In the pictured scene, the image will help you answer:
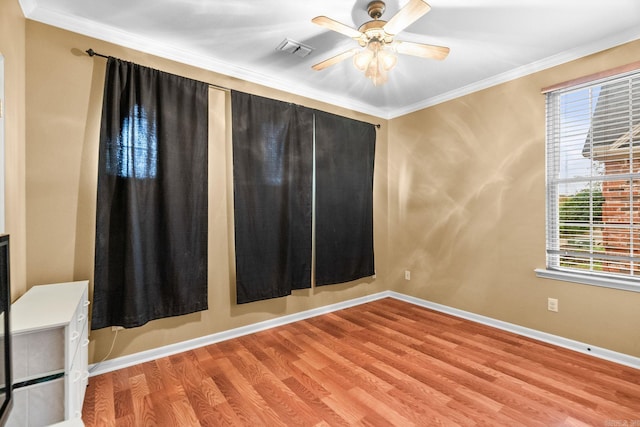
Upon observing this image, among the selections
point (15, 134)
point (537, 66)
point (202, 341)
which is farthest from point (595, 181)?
point (15, 134)

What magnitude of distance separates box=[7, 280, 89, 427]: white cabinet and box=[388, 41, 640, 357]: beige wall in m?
3.49

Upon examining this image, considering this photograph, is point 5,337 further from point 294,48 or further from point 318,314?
point 318,314

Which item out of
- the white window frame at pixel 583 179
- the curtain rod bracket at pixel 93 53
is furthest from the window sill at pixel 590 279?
the curtain rod bracket at pixel 93 53

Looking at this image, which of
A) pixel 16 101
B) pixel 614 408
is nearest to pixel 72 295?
pixel 16 101

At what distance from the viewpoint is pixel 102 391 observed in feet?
6.79

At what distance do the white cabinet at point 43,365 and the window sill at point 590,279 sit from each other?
3.59 metres

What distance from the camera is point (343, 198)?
3.76m

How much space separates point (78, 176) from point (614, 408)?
3909 mm

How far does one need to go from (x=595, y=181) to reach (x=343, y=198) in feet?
7.79

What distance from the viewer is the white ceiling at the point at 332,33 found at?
2.09 m

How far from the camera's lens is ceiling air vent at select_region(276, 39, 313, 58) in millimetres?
2533

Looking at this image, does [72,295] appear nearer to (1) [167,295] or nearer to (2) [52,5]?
(1) [167,295]

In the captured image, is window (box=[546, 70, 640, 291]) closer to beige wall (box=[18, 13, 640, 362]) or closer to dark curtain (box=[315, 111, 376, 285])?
beige wall (box=[18, 13, 640, 362])

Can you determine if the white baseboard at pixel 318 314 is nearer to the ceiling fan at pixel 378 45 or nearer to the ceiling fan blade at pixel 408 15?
the ceiling fan at pixel 378 45
